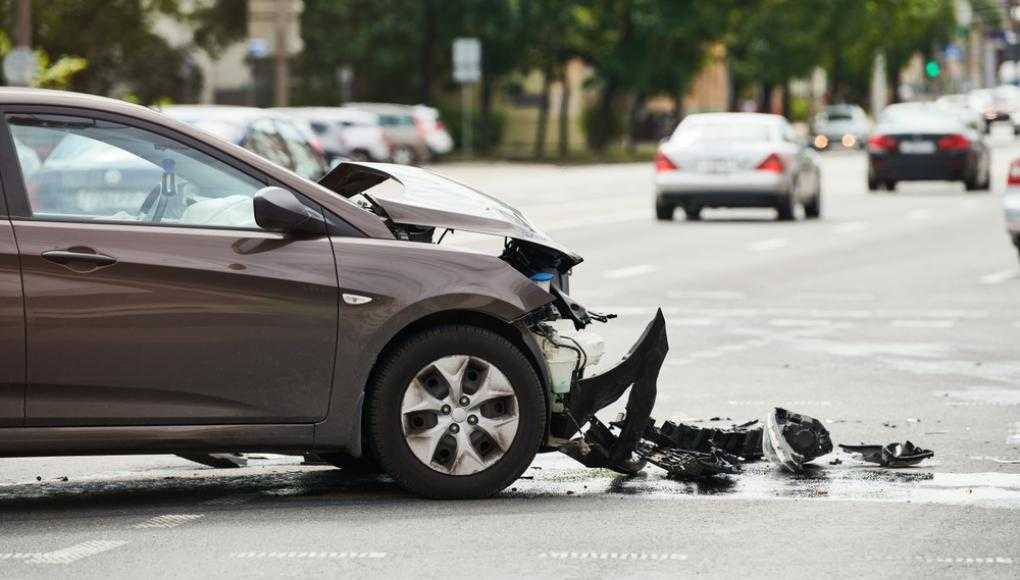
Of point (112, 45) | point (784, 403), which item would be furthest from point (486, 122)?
point (784, 403)

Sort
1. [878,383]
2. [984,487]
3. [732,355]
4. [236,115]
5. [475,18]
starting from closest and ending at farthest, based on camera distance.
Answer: [984,487] < [878,383] < [732,355] < [236,115] < [475,18]

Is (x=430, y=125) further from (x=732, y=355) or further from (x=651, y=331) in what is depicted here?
(x=651, y=331)

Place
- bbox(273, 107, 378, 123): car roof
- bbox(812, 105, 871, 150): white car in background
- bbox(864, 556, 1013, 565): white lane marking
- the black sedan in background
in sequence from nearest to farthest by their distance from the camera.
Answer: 1. bbox(864, 556, 1013, 565): white lane marking
2. the black sedan in background
3. bbox(273, 107, 378, 123): car roof
4. bbox(812, 105, 871, 150): white car in background

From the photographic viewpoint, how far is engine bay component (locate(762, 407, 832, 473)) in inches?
351

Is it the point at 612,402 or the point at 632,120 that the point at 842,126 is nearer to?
the point at 632,120

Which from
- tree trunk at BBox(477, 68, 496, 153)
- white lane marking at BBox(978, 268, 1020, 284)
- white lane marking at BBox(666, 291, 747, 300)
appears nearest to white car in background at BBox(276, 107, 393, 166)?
tree trunk at BBox(477, 68, 496, 153)

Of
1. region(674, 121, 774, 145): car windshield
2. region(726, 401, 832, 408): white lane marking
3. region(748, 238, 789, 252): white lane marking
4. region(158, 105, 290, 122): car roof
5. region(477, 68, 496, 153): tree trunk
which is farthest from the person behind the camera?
region(477, 68, 496, 153): tree trunk

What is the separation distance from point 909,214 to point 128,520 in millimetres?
26305

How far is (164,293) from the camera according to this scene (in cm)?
772

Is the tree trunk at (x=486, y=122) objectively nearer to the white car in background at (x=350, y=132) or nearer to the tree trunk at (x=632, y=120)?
the tree trunk at (x=632, y=120)

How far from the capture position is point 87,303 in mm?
7660

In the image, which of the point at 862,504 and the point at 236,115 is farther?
the point at 236,115

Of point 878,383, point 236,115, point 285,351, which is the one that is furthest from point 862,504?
point 236,115

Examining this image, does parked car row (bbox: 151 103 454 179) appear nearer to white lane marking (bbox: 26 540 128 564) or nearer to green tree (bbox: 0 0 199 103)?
white lane marking (bbox: 26 540 128 564)
